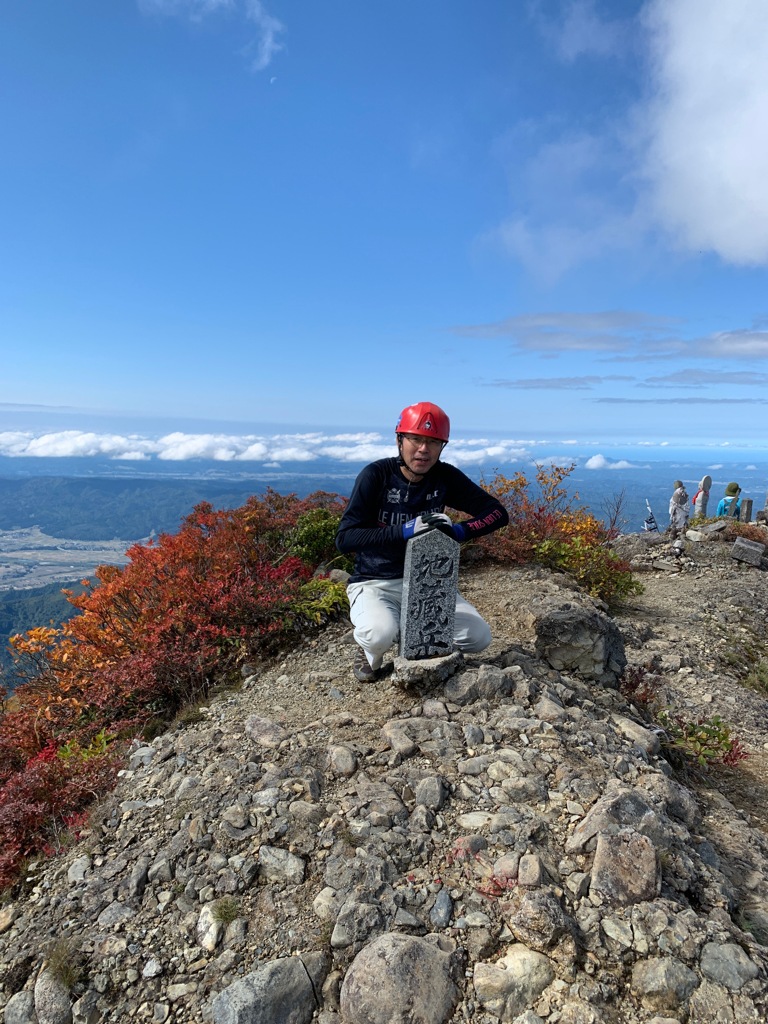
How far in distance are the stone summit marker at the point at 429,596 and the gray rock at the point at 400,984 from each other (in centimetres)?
257

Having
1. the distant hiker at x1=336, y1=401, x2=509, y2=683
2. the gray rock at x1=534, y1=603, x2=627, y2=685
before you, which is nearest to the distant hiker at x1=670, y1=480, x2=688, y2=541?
the gray rock at x1=534, y1=603, x2=627, y2=685

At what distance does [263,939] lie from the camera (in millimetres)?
3025

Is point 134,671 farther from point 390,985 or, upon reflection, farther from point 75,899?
point 390,985

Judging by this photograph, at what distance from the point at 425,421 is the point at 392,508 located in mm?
898

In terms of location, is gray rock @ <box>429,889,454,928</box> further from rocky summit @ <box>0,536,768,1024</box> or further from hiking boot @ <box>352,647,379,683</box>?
hiking boot @ <box>352,647,379,683</box>

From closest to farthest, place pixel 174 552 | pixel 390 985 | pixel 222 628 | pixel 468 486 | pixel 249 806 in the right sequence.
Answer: pixel 390 985
pixel 249 806
pixel 468 486
pixel 222 628
pixel 174 552

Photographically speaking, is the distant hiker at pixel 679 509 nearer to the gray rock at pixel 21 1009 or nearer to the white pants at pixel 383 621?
the white pants at pixel 383 621

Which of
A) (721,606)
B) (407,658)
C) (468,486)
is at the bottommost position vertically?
(721,606)

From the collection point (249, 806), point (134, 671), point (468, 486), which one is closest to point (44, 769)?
point (134, 671)

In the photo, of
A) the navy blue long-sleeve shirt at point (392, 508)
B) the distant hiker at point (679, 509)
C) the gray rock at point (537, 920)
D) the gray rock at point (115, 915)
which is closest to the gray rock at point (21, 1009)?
the gray rock at point (115, 915)

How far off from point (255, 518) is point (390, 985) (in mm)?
7743

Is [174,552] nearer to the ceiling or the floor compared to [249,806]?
nearer to the ceiling

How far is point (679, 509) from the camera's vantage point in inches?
699

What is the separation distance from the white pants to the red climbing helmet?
1525 millimetres
